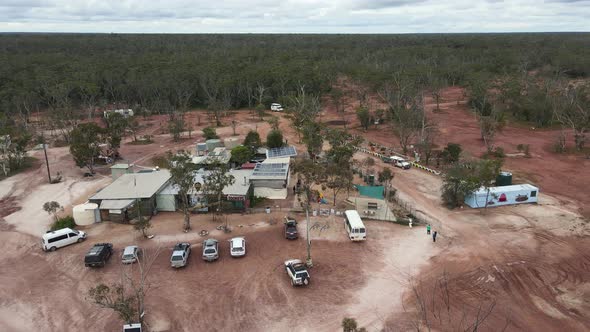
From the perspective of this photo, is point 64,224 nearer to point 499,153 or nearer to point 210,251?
point 210,251

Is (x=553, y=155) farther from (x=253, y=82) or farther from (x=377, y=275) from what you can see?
(x=253, y=82)

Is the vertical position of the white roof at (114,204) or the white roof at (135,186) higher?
the white roof at (135,186)

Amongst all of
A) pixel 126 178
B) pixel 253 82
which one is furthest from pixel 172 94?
pixel 126 178

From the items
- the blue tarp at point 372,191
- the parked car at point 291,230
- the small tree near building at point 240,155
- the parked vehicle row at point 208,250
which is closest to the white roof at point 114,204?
the parked vehicle row at point 208,250

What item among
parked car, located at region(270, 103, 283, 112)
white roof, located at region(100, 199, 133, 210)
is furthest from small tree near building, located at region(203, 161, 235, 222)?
parked car, located at region(270, 103, 283, 112)

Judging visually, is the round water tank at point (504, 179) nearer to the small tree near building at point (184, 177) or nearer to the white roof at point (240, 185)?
the white roof at point (240, 185)

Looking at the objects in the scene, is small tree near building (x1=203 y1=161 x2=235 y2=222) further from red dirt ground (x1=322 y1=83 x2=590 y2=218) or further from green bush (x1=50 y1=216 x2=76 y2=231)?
red dirt ground (x1=322 y1=83 x2=590 y2=218)
